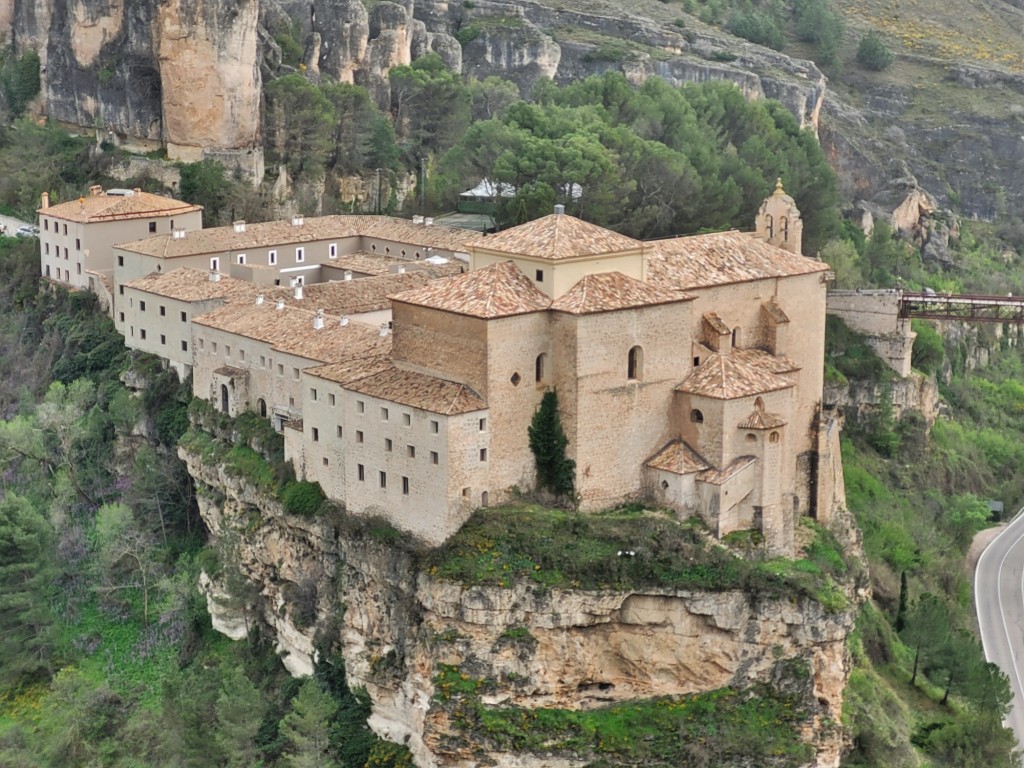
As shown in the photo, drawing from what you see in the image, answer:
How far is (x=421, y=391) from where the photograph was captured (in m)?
45.0

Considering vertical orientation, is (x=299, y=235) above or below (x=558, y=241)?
below

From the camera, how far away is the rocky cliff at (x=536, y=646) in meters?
44.5

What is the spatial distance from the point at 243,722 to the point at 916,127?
74734 millimetres

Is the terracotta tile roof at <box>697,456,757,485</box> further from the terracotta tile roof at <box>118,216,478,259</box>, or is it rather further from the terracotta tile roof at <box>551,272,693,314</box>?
the terracotta tile roof at <box>118,216,478,259</box>

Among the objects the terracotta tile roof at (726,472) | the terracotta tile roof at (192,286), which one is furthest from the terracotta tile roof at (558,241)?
the terracotta tile roof at (192,286)

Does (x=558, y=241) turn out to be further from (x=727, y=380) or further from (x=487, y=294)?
(x=727, y=380)

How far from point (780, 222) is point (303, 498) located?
52.8ft

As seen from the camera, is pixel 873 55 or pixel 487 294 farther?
pixel 873 55

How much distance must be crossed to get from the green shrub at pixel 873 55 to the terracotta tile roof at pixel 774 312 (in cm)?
7214

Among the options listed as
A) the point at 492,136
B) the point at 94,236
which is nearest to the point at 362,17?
the point at 492,136

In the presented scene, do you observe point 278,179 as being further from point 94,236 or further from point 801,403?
point 801,403

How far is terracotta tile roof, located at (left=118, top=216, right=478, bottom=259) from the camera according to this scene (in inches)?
2463

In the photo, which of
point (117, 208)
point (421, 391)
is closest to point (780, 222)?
point (421, 391)

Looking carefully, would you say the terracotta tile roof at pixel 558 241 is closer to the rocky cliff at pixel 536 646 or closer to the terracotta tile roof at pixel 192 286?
the rocky cliff at pixel 536 646
